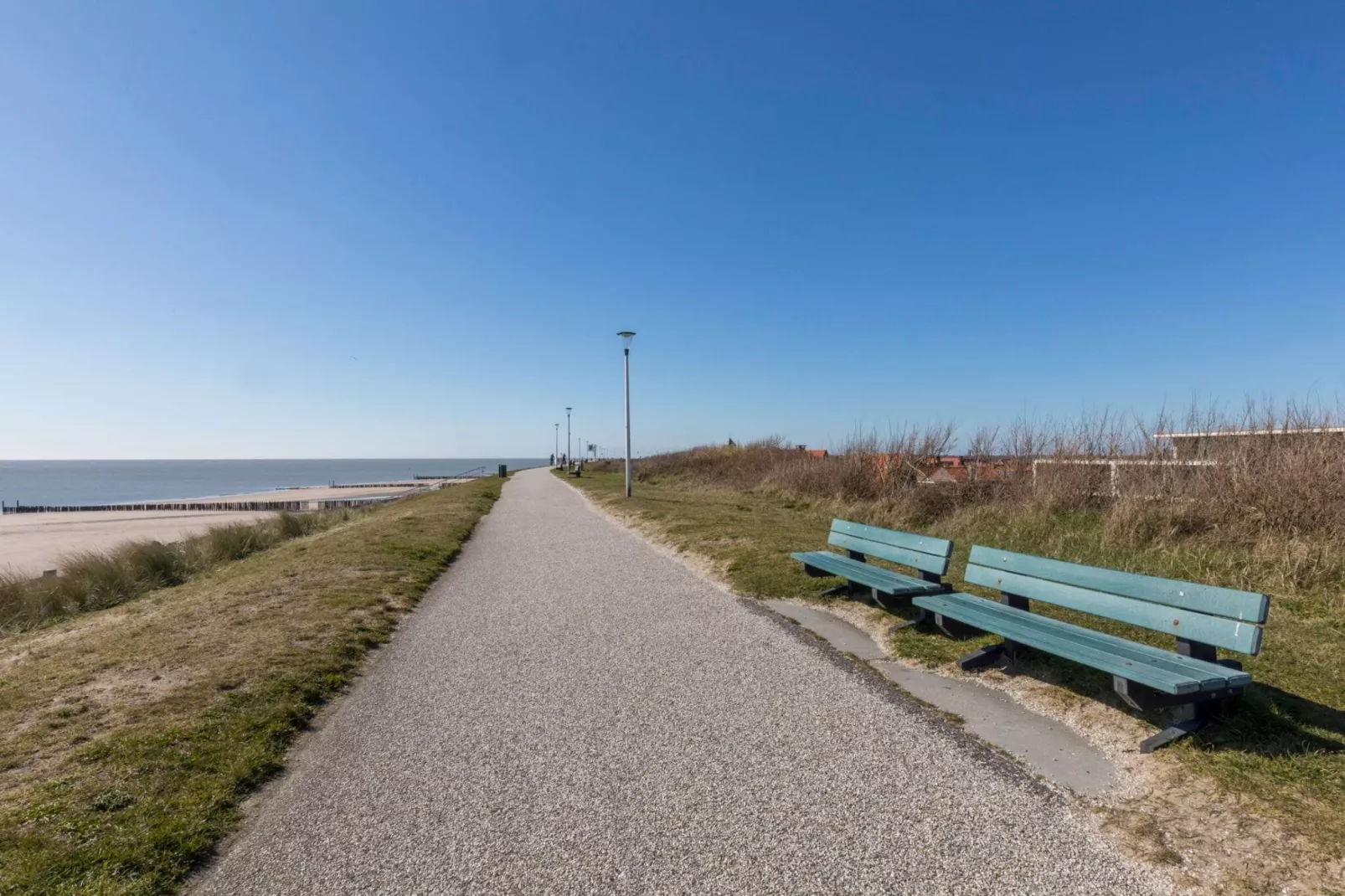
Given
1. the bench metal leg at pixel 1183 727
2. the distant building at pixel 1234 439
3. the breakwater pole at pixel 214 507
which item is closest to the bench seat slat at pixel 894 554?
the bench metal leg at pixel 1183 727

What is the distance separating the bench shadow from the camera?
11.5 feet

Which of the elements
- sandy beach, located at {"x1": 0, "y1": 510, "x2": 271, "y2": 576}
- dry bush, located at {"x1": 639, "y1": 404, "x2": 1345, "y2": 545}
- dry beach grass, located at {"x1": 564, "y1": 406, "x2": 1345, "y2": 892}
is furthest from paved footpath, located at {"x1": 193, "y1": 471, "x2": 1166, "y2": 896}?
sandy beach, located at {"x1": 0, "y1": 510, "x2": 271, "y2": 576}

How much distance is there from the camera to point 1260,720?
3793mm

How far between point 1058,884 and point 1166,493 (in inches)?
393

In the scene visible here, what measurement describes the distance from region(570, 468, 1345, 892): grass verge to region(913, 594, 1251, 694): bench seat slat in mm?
309

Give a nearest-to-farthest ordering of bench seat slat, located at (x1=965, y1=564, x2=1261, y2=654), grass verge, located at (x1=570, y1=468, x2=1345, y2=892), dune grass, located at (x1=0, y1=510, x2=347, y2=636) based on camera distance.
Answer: grass verge, located at (x1=570, y1=468, x2=1345, y2=892)
bench seat slat, located at (x1=965, y1=564, x2=1261, y2=654)
dune grass, located at (x1=0, y1=510, x2=347, y2=636)

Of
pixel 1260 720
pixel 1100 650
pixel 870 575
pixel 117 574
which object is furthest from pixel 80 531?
pixel 1260 720

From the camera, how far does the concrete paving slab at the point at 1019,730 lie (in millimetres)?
3438

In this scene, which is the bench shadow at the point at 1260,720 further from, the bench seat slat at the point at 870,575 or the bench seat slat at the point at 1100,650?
the bench seat slat at the point at 870,575

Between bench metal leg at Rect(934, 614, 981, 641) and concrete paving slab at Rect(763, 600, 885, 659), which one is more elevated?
bench metal leg at Rect(934, 614, 981, 641)

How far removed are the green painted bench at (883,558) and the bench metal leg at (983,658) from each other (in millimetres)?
976

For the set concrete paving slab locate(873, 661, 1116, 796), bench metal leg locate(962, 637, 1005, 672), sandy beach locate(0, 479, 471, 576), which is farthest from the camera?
sandy beach locate(0, 479, 471, 576)

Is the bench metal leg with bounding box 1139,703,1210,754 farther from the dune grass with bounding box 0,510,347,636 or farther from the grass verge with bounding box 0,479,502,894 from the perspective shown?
the dune grass with bounding box 0,510,347,636

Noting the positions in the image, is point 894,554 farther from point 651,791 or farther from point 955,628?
point 651,791
